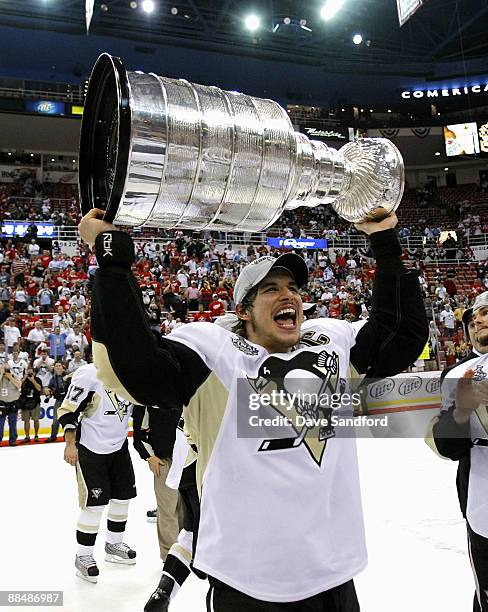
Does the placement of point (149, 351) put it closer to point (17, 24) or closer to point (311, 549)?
point (311, 549)

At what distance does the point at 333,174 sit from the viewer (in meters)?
1.65

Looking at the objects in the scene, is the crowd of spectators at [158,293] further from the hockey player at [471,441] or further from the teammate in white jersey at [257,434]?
the teammate in white jersey at [257,434]

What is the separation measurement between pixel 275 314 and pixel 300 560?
653 millimetres

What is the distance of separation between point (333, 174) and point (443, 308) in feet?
45.5

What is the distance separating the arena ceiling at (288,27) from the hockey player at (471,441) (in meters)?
23.4

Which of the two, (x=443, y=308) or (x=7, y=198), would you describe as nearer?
(x=443, y=308)

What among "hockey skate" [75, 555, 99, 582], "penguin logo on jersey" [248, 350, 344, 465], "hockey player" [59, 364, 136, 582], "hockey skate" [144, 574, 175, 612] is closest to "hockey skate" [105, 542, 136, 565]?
"hockey player" [59, 364, 136, 582]

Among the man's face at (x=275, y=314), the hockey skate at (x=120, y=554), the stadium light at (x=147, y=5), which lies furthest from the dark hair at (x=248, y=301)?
the stadium light at (x=147, y=5)

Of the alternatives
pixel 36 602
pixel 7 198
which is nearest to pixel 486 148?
pixel 7 198

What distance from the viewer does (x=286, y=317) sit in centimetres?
166

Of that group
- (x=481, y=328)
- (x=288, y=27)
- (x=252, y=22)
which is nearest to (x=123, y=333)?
(x=481, y=328)

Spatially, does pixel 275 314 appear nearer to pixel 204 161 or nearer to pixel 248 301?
pixel 248 301

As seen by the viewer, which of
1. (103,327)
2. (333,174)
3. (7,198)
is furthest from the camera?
(7,198)

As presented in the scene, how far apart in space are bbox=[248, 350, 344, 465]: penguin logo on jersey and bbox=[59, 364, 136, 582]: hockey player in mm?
2913
